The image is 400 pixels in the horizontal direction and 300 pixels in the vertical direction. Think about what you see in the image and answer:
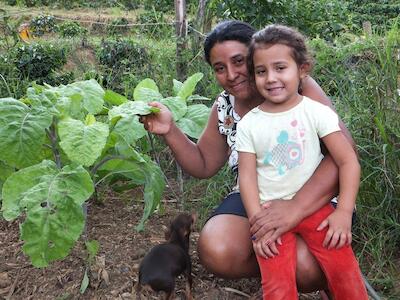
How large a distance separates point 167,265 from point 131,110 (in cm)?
62

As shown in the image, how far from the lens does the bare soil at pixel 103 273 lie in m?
2.33

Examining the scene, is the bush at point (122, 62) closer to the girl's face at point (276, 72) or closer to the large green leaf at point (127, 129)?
the large green leaf at point (127, 129)

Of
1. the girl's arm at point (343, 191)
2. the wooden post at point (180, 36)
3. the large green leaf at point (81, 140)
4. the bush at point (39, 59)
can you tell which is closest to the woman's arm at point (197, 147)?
the large green leaf at point (81, 140)

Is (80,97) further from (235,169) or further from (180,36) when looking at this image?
(180,36)

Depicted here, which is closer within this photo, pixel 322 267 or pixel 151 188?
pixel 322 267

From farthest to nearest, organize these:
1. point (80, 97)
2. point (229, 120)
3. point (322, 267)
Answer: point (229, 120) → point (80, 97) → point (322, 267)

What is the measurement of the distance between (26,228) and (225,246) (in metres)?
0.78

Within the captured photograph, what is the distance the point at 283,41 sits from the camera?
2.01 meters

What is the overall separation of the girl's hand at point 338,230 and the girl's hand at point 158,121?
774mm

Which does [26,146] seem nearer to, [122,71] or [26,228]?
[26,228]

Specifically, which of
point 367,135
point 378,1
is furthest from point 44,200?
point 378,1

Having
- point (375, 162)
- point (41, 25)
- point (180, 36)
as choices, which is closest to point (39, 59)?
point (180, 36)

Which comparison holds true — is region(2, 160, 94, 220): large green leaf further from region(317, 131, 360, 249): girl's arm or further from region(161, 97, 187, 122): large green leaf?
region(317, 131, 360, 249): girl's arm

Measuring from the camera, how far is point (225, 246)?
225 cm
